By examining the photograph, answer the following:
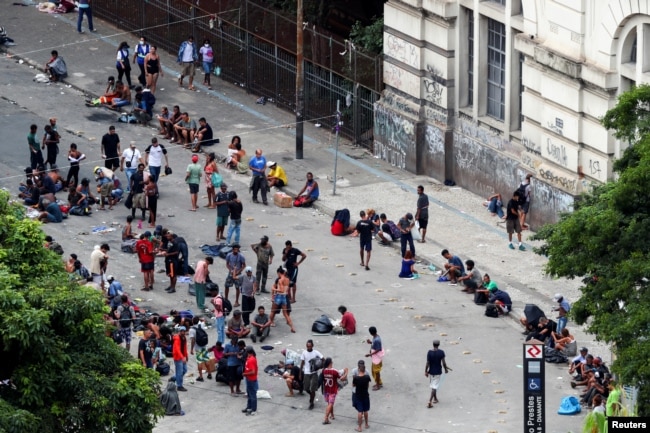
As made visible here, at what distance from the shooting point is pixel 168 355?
35.8 meters

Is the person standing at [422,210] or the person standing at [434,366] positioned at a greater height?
the person standing at [422,210]

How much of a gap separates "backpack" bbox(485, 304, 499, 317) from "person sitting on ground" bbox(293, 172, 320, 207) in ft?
23.1

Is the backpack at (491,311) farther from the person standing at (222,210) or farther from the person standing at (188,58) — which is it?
the person standing at (188,58)

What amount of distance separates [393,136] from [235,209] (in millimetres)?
6406

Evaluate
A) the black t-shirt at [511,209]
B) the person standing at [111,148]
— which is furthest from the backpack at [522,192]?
the person standing at [111,148]

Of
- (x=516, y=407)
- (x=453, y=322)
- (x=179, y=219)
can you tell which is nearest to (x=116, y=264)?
(x=179, y=219)

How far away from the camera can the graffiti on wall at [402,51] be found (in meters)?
44.8

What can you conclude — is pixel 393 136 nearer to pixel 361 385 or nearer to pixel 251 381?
pixel 251 381

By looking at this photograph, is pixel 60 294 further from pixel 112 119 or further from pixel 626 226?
pixel 112 119

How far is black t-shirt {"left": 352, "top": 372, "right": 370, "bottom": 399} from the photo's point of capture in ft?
109

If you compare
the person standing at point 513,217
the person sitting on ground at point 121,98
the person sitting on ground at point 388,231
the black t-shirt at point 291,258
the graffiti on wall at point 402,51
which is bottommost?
the black t-shirt at point 291,258

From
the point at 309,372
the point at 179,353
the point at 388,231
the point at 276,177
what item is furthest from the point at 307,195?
the point at 179,353

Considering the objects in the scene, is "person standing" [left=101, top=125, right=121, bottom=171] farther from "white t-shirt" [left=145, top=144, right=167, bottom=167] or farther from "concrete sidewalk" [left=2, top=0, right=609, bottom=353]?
"concrete sidewalk" [left=2, top=0, right=609, bottom=353]

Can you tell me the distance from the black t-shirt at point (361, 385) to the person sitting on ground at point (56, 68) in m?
19.8
